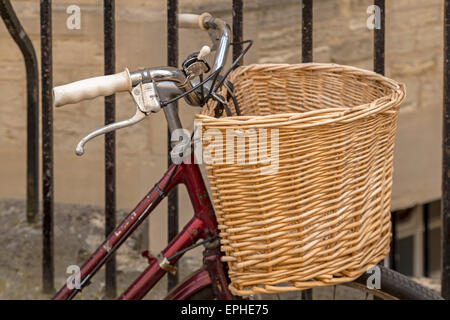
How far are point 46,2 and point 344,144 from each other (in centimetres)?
106

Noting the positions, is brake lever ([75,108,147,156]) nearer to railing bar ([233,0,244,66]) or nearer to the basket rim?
the basket rim

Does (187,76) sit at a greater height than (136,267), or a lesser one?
greater

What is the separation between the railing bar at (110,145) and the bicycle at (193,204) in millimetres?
414

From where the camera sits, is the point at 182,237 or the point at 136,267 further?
the point at 136,267

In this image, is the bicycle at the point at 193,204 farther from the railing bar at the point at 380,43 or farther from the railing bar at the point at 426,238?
the railing bar at the point at 426,238

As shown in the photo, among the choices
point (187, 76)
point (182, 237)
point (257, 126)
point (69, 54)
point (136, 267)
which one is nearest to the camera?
point (257, 126)

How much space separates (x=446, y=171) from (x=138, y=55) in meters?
1.65

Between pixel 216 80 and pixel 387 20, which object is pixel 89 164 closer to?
pixel 387 20

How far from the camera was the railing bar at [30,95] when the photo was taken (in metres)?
2.44

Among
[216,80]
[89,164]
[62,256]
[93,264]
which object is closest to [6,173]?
[89,164]

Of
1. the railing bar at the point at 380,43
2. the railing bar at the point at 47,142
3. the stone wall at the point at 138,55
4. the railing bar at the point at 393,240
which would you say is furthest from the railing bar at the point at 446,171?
the railing bar at the point at 393,240

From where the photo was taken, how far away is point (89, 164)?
3.74 meters

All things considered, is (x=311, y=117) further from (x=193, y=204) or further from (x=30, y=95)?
(x=30, y=95)

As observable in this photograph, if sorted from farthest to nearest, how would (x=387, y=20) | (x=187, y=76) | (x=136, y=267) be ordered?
(x=387, y=20), (x=136, y=267), (x=187, y=76)
